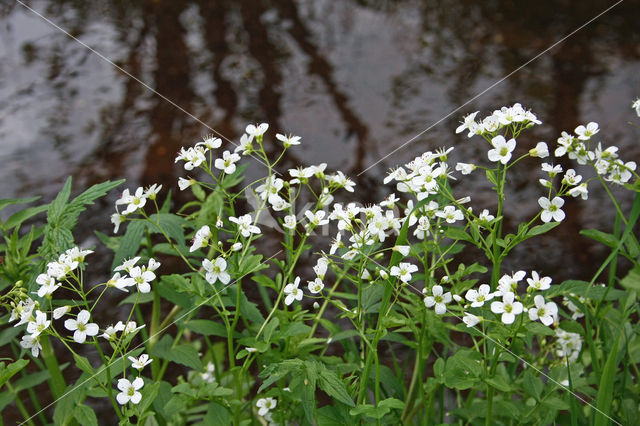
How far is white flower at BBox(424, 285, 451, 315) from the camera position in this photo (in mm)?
1054

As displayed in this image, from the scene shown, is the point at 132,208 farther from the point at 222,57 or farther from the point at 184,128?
the point at 222,57

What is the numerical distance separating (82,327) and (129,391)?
0.12m

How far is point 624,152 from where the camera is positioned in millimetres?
2545

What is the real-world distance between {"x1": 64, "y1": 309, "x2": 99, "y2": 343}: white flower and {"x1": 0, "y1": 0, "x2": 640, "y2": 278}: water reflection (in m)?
1.49

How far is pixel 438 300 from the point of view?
1084mm

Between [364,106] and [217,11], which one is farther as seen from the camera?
[217,11]

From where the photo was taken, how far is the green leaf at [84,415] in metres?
1.06

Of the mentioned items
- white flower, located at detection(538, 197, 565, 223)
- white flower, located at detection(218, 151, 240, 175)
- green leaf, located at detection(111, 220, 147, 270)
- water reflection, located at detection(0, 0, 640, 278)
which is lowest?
water reflection, located at detection(0, 0, 640, 278)

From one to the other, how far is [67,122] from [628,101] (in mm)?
2250

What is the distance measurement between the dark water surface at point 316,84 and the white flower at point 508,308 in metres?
1.25

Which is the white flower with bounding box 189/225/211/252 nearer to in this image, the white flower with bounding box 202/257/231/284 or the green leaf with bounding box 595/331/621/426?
the white flower with bounding box 202/257/231/284

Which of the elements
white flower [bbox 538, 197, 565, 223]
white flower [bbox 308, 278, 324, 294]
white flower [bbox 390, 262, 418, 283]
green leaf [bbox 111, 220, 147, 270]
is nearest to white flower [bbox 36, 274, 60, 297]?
green leaf [bbox 111, 220, 147, 270]

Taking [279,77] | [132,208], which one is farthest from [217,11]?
[132,208]

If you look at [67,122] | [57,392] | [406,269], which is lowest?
[67,122]
